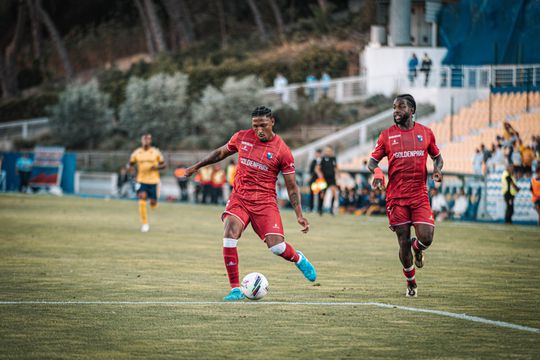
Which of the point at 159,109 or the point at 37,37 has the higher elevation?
the point at 37,37

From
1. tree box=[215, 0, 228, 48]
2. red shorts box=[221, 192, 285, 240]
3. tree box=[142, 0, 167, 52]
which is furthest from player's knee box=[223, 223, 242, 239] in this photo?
tree box=[215, 0, 228, 48]

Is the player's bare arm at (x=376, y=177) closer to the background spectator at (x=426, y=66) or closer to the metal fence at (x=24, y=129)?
the background spectator at (x=426, y=66)

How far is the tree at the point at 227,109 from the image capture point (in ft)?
185

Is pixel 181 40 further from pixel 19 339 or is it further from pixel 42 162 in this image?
pixel 19 339

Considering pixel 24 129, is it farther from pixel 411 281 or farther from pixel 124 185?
pixel 411 281

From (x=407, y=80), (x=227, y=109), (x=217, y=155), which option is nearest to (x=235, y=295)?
(x=217, y=155)

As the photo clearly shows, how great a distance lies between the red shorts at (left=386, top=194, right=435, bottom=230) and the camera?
1380cm

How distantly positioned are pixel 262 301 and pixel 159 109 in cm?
4805

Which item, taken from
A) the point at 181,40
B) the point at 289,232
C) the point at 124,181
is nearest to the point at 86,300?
the point at 289,232

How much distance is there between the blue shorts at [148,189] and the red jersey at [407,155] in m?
12.9

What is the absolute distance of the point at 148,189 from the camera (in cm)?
2612

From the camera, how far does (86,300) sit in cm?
1331

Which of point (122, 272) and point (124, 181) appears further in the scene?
point (124, 181)

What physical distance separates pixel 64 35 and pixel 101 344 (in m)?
80.8
